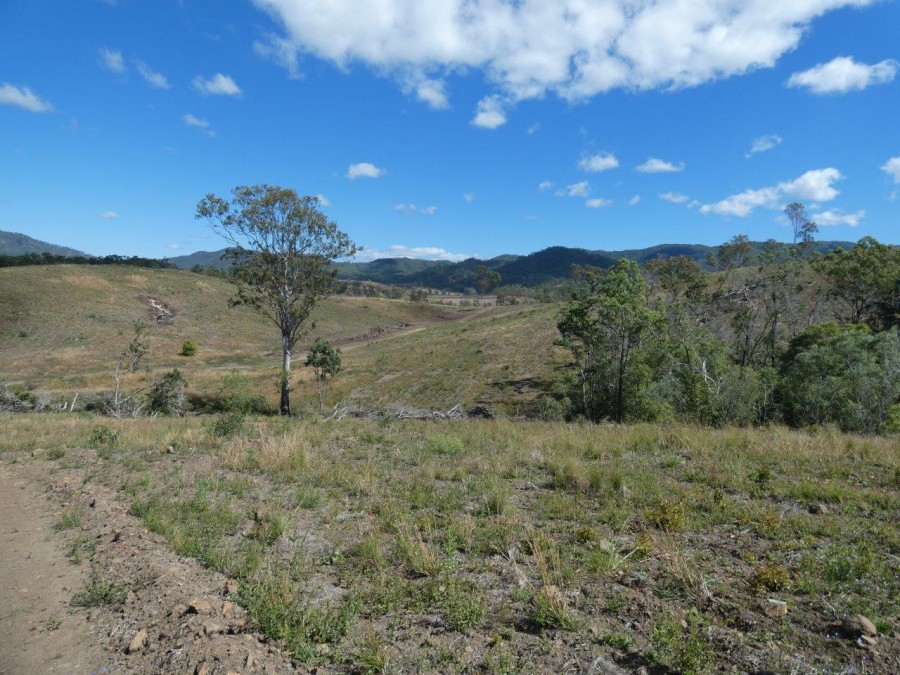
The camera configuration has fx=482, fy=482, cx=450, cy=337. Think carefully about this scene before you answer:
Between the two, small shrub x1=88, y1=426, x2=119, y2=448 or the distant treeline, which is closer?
small shrub x1=88, y1=426, x2=119, y2=448

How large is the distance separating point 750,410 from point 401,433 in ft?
48.7

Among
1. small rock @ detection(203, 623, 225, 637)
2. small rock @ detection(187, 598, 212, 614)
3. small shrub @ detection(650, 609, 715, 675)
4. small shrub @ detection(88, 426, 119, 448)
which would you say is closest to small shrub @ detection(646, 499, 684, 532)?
small shrub @ detection(650, 609, 715, 675)

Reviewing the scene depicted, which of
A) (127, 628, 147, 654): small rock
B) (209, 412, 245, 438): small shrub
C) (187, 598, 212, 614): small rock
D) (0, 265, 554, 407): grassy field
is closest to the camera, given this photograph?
(127, 628, 147, 654): small rock

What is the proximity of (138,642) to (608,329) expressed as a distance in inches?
976

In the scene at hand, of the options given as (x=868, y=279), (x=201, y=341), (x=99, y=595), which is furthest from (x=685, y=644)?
(x=201, y=341)

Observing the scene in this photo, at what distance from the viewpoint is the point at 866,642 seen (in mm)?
3893

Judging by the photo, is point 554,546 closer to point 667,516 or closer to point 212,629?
point 667,516

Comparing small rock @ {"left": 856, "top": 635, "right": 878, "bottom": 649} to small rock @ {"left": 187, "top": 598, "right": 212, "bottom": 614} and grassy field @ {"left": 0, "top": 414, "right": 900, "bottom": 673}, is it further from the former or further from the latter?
small rock @ {"left": 187, "top": 598, "right": 212, "bottom": 614}

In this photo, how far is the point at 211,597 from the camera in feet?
16.3

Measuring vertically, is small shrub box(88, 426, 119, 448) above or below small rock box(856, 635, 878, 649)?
below

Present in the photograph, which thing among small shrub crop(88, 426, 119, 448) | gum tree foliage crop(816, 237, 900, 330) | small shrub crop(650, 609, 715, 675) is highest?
gum tree foliage crop(816, 237, 900, 330)

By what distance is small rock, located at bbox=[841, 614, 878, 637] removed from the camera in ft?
13.1

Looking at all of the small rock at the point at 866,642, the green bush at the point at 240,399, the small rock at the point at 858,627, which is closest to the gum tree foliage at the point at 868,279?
the small rock at the point at 858,627

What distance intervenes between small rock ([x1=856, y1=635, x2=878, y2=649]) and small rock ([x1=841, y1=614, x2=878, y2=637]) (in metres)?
0.07
